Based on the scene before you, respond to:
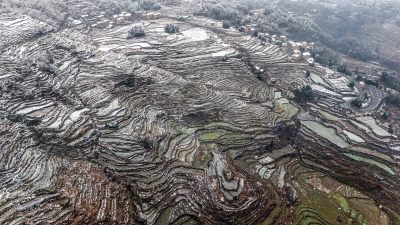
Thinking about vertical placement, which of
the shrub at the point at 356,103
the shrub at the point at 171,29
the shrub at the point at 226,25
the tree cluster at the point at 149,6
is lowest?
the tree cluster at the point at 149,6

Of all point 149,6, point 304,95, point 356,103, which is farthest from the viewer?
point 149,6

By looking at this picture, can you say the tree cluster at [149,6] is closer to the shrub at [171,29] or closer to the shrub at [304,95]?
the shrub at [171,29]

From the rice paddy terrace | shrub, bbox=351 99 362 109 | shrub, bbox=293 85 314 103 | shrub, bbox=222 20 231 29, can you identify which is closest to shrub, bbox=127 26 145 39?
the rice paddy terrace

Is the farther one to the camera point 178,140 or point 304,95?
point 304,95

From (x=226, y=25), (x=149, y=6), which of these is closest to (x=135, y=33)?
(x=226, y=25)

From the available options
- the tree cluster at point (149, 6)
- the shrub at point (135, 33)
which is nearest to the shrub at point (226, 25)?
the tree cluster at point (149, 6)

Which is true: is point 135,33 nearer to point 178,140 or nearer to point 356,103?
point 178,140

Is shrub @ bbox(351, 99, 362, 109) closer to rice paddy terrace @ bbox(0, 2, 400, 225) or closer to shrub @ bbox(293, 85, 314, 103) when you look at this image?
rice paddy terrace @ bbox(0, 2, 400, 225)

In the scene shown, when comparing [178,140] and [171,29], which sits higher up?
[178,140]

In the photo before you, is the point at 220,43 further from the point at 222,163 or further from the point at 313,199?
the point at 313,199
